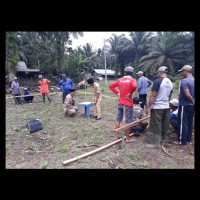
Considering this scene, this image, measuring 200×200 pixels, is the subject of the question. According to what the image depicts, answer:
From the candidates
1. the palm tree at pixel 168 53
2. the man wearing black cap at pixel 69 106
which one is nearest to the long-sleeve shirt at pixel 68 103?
the man wearing black cap at pixel 69 106

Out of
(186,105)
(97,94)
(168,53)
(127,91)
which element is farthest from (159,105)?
(168,53)

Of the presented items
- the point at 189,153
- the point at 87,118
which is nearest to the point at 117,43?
the point at 87,118

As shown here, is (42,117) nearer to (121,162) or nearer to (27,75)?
(121,162)

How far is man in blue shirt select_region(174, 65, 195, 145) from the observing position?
140 inches

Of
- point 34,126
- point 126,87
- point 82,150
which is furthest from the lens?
point 34,126

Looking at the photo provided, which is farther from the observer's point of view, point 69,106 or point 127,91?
point 69,106

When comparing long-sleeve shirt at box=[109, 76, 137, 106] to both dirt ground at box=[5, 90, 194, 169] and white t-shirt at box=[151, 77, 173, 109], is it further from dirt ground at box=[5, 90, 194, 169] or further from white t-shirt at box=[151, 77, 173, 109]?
dirt ground at box=[5, 90, 194, 169]

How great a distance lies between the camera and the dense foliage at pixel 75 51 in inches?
842

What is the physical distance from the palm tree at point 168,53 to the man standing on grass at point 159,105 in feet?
78.7

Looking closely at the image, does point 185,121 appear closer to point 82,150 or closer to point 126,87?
point 126,87

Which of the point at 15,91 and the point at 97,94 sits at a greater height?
the point at 15,91

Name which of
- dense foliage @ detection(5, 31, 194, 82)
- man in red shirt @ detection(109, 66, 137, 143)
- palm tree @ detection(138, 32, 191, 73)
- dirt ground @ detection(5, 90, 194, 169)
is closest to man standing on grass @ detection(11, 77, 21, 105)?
dirt ground @ detection(5, 90, 194, 169)

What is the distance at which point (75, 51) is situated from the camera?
92.4 feet

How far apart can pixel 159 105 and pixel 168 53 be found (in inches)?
1039
